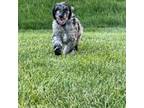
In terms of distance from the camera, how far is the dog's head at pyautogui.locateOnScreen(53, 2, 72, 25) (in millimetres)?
4902

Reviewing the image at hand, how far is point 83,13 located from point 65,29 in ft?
0.67

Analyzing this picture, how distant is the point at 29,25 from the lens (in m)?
5.03

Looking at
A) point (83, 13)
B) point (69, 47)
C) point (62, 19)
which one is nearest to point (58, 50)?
point (69, 47)

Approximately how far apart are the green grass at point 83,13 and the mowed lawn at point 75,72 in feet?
0.21

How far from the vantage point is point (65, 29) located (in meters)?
5.02

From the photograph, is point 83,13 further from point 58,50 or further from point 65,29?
point 58,50

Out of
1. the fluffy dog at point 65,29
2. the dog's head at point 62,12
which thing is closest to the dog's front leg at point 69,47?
the fluffy dog at point 65,29

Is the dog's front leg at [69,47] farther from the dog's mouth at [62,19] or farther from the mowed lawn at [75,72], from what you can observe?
the dog's mouth at [62,19]

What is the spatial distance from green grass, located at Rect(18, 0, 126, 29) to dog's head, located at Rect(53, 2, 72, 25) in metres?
0.06

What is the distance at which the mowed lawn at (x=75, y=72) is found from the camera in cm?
465
